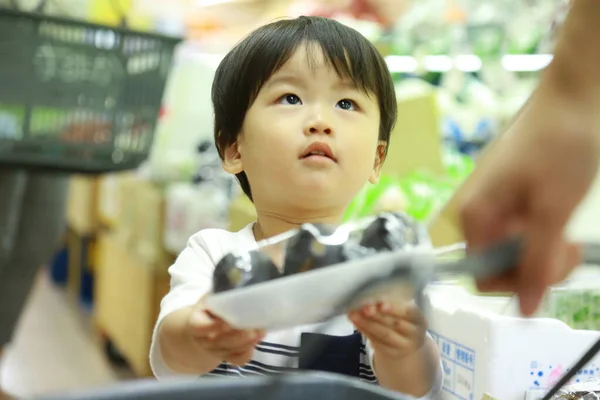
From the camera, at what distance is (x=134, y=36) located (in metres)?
1.14

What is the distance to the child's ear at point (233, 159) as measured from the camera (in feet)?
2.23

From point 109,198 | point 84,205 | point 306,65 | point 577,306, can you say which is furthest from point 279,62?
point 84,205

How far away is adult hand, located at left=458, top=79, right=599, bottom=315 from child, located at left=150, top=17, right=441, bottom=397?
21 cm

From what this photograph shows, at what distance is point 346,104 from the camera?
65 cm

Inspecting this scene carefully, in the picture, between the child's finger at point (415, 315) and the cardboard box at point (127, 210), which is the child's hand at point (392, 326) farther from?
the cardboard box at point (127, 210)

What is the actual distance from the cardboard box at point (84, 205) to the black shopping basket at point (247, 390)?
228 centimetres

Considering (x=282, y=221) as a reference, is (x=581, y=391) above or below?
below

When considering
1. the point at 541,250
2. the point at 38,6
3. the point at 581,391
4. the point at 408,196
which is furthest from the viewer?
the point at 408,196

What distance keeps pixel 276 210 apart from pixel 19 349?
1898 mm

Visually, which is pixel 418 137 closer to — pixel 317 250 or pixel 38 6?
pixel 38 6

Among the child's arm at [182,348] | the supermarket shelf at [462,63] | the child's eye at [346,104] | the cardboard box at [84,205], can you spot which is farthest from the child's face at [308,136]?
the cardboard box at [84,205]

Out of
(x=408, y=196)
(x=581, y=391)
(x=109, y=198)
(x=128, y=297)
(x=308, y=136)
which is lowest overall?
(x=128, y=297)

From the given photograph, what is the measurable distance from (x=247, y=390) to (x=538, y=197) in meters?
0.18

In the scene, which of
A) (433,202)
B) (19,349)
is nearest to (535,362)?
(433,202)
